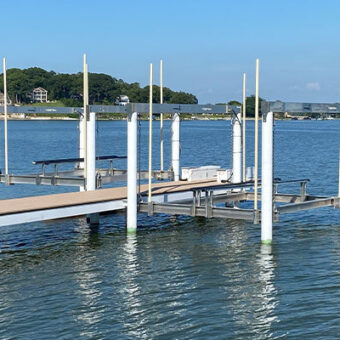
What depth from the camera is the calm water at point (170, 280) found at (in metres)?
15.1

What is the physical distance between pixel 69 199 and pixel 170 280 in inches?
251

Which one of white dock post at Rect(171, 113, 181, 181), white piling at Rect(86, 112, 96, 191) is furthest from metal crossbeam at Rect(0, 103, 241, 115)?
white dock post at Rect(171, 113, 181, 181)

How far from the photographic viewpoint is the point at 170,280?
60.8ft

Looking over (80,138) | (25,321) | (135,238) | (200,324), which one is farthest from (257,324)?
(80,138)

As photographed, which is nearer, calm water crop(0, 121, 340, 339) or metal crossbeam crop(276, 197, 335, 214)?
calm water crop(0, 121, 340, 339)

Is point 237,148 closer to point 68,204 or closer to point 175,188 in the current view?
point 175,188

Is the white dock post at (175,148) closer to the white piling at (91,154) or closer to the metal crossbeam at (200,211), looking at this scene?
the white piling at (91,154)

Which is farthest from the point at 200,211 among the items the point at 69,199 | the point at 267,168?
the point at 69,199

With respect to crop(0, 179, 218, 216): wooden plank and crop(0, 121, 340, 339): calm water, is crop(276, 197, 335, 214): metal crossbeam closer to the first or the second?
crop(0, 121, 340, 339): calm water

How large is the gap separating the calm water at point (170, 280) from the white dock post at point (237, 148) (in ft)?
7.23

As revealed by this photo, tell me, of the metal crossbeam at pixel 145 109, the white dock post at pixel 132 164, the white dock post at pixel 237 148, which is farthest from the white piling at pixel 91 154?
the white dock post at pixel 237 148

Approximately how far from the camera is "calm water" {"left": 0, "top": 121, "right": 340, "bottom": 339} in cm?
1511

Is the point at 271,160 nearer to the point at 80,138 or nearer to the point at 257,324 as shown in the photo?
the point at 257,324

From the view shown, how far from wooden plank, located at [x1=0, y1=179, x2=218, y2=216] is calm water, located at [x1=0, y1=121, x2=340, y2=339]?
1.36 m
